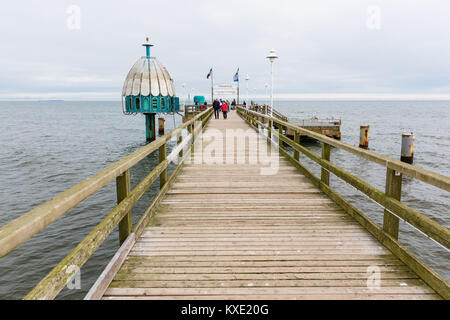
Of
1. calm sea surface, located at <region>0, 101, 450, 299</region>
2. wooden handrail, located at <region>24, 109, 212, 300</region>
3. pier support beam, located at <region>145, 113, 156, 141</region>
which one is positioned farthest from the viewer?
pier support beam, located at <region>145, 113, 156, 141</region>

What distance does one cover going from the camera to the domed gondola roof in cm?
3854

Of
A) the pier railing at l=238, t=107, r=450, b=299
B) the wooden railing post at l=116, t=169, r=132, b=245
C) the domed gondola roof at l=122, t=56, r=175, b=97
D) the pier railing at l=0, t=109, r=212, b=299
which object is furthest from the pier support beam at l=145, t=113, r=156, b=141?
the wooden railing post at l=116, t=169, r=132, b=245

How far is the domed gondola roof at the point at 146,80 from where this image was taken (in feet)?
126

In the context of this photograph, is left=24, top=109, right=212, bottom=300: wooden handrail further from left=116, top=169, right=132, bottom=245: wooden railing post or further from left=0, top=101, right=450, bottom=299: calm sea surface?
left=0, top=101, right=450, bottom=299: calm sea surface

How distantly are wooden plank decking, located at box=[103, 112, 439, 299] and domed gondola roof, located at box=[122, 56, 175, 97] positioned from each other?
113 feet

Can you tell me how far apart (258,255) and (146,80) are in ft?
123

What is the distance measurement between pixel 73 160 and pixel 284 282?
97.4 feet

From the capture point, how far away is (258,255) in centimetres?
394

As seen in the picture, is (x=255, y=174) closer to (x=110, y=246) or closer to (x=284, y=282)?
(x=284, y=282)

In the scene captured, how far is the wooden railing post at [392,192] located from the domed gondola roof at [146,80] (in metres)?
37.2

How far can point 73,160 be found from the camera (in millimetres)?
29500

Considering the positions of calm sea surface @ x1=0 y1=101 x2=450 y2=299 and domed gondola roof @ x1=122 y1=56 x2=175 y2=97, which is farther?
domed gondola roof @ x1=122 y1=56 x2=175 y2=97

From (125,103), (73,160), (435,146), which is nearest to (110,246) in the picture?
(73,160)

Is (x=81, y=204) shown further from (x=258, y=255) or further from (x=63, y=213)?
(x=63, y=213)
